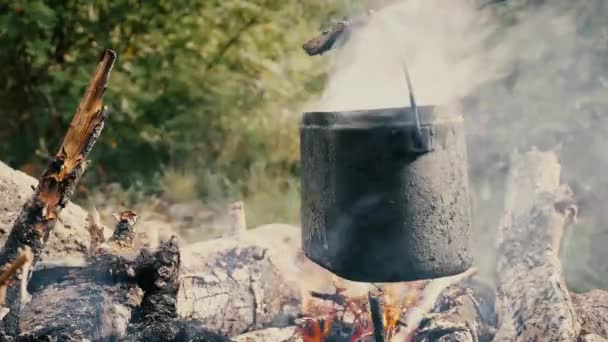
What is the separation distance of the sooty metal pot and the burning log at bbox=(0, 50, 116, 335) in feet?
2.75

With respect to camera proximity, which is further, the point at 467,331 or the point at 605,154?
the point at 605,154

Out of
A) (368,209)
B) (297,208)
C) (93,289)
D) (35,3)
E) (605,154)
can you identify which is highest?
(35,3)

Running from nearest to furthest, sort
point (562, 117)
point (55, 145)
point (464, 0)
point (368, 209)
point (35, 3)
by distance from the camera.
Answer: point (368, 209), point (464, 0), point (35, 3), point (562, 117), point (55, 145)

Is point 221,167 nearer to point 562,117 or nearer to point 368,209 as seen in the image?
point 562,117

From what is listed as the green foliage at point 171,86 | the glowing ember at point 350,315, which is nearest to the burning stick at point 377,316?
the glowing ember at point 350,315

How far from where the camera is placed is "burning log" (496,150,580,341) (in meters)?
3.08

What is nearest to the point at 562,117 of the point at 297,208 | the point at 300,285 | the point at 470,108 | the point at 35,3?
the point at 470,108

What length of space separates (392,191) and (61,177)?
1254 mm

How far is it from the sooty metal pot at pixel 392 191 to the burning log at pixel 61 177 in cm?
84

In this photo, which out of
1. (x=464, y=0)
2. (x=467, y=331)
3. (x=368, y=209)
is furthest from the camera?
A: (x=464, y=0)

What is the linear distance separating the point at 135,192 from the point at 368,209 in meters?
4.72

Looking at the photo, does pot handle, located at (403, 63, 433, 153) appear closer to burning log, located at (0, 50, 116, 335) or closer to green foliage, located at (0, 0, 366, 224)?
burning log, located at (0, 50, 116, 335)

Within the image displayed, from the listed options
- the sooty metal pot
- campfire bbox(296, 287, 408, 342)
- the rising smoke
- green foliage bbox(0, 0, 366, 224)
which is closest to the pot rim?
the sooty metal pot

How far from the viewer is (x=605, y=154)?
639cm
